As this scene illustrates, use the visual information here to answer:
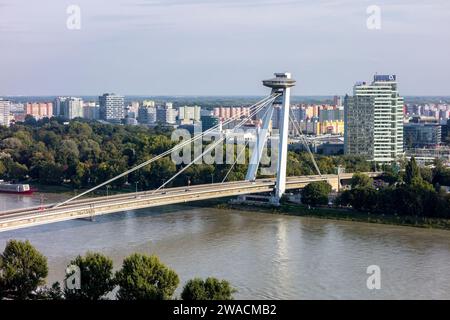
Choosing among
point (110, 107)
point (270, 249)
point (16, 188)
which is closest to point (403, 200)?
point (270, 249)

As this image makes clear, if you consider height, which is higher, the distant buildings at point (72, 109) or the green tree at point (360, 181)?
the distant buildings at point (72, 109)

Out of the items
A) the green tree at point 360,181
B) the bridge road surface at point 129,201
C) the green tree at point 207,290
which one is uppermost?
the green tree at point 360,181

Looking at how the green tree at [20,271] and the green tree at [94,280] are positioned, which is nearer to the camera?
the green tree at [94,280]

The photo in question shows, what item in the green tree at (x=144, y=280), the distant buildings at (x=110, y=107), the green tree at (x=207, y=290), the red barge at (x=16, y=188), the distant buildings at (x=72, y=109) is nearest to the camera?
the green tree at (x=207, y=290)

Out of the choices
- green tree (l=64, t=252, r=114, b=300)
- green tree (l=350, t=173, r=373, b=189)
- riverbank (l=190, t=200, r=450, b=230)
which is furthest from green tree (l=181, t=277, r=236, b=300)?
green tree (l=350, t=173, r=373, b=189)

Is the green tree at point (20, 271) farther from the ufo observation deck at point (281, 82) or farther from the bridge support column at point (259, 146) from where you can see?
the ufo observation deck at point (281, 82)

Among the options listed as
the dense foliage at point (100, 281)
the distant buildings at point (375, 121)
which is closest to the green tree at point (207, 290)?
the dense foliage at point (100, 281)
